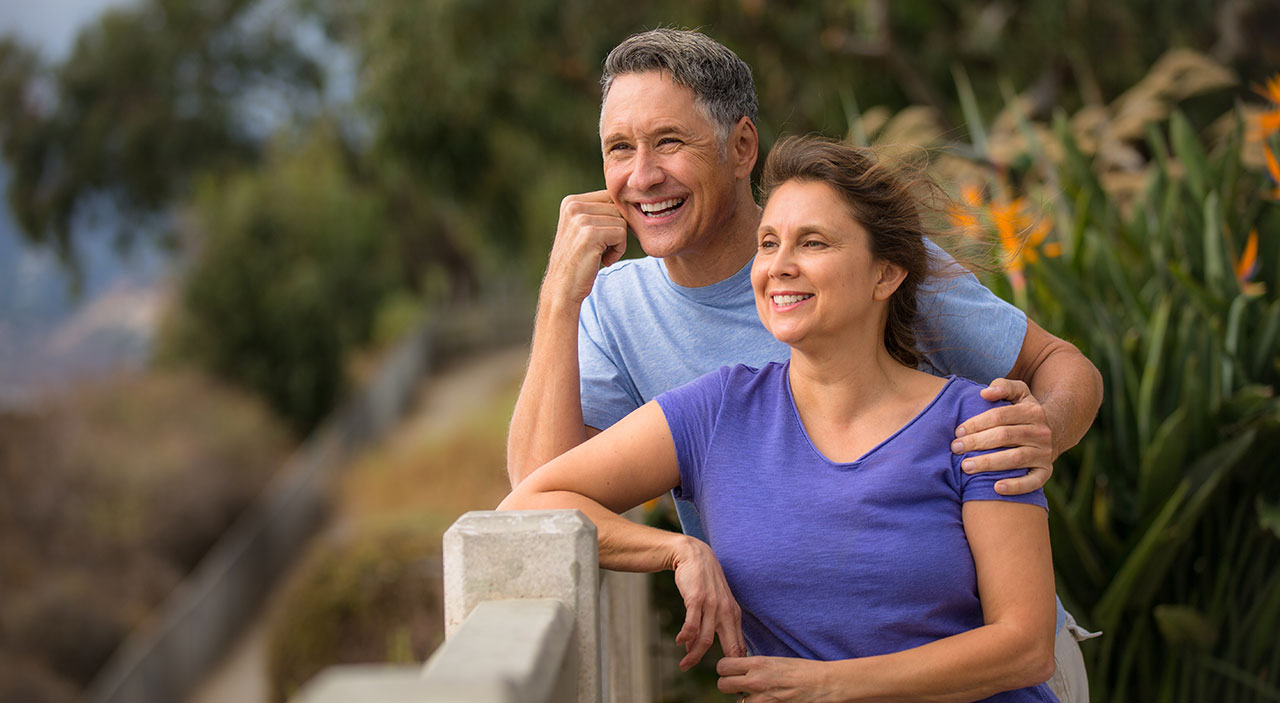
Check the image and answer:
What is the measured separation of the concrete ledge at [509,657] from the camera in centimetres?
98

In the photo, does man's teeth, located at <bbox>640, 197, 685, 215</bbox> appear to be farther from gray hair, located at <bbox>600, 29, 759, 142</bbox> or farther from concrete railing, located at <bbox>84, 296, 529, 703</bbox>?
concrete railing, located at <bbox>84, 296, 529, 703</bbox>

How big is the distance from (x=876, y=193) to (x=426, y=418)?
1917cm

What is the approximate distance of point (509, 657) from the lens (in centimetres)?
123

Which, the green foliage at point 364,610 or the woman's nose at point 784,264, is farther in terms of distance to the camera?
the green foliage at point 364,610

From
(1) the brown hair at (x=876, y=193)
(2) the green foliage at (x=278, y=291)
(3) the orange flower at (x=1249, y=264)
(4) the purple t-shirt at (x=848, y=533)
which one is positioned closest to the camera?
(4) the purple t-shirt at (x=848, y=533)

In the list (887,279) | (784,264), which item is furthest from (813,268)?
(887,279)

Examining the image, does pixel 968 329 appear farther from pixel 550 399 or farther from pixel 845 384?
pixel 550 399

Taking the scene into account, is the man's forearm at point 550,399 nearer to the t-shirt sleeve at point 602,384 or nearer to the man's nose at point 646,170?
the t-shirt sleeve at point 602,384

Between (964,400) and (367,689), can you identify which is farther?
(964,400)

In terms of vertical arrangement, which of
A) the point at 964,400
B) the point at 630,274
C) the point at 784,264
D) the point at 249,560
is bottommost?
the point at 249,560

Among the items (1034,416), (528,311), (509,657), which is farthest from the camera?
(528,311)

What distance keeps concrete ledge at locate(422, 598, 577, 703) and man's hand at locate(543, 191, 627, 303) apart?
0.68 m

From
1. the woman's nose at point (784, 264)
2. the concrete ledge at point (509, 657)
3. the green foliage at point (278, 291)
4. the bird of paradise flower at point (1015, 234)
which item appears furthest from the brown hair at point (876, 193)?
the green foliage at point (278, 291)

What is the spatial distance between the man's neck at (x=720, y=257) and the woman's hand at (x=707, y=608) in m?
0.64
